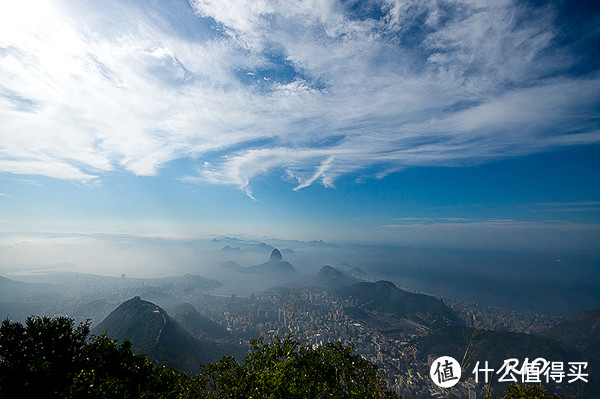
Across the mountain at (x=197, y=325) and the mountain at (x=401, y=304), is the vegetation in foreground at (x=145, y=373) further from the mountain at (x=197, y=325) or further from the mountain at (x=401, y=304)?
the mountain at (x=401, y=304)

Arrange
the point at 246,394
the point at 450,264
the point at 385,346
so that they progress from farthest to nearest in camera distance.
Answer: the point at 450,264 < the point at 385,346 < the point at 246,394

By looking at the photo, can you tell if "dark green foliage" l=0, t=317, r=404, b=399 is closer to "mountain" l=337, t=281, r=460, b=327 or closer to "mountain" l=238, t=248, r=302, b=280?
"mountain" l=337, t=281, r=460, b=327

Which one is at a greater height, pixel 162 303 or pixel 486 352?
pixel 486 352

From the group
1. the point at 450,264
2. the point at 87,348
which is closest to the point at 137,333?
the point at 87,348

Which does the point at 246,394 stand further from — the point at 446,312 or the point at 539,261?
the point at 539,261

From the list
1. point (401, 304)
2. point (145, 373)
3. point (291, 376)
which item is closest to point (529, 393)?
point (291, 376)

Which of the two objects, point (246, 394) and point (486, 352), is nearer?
point (246, 394)

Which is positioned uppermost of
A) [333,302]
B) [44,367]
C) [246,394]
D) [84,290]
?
[44,367]

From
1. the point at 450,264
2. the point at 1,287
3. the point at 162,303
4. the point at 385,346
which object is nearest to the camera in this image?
the point at 385,346
